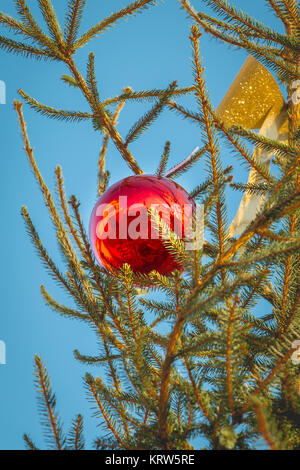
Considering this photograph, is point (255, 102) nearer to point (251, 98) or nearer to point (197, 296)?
point (251, 98)

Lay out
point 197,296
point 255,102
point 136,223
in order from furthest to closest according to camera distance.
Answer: point 255,102 < point 136,223 < point 197,296

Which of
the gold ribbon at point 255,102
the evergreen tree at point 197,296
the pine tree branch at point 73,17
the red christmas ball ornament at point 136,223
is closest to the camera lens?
the evergreen tree at point 197,296

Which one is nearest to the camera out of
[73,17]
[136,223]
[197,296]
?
[197,296]

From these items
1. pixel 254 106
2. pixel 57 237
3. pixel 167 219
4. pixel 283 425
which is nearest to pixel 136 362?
pixel 283 425

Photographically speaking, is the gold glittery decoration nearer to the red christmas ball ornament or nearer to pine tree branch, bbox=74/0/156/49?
pine tree branch, bbox=74/0/156/49

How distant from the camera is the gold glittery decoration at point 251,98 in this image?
1.87m

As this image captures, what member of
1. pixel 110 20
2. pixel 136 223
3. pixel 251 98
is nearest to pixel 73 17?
pixel 110 20

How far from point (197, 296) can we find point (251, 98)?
4.42 feet

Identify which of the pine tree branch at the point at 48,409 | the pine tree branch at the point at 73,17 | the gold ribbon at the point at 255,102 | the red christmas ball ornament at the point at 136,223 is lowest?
the pine tree branch at the point at 48,409

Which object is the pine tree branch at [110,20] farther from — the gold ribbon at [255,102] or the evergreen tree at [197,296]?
the gold ribbon at [255,102]

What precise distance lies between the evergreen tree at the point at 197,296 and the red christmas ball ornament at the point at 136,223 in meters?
0.04

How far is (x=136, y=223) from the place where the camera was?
1126mm

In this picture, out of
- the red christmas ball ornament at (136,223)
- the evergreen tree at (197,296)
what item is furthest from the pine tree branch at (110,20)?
the red christmas ball ornament at (136,223)

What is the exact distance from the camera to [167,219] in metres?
1.13
